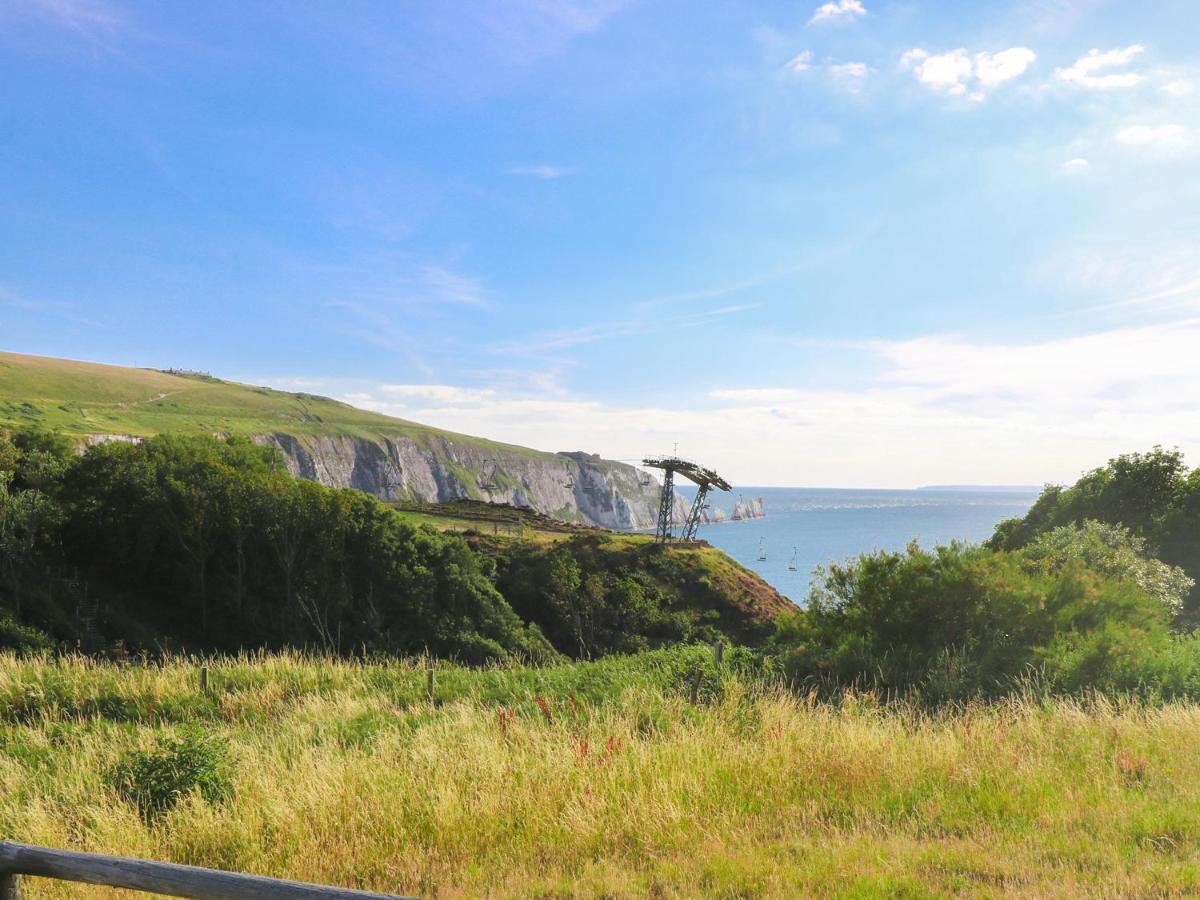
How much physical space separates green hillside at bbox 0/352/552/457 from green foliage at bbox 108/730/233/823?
4335 inches

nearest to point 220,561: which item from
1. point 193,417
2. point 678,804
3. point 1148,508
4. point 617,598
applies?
point 617,598

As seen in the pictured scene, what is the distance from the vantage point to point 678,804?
19.5 ft

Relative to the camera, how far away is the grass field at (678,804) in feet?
16.0

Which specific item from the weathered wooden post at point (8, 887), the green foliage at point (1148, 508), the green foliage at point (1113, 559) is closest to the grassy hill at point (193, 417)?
the green foliage at point (1148, 508)

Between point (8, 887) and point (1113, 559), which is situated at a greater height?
point (1113, 559)

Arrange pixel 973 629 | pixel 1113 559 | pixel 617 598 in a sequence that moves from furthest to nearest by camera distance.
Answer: pixel 617 598 → pixel 1113 559 → pixel 973 629

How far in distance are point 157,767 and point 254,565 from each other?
36587 mm

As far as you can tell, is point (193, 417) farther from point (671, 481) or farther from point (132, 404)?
point (671, 481)

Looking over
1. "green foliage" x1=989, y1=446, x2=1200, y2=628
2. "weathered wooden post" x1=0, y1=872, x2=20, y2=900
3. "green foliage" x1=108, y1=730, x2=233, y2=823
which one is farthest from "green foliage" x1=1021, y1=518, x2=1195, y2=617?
"weathered wooden post" x1=0, y1=872, x2=20, y2=900

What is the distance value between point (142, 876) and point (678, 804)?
3975 millimetres

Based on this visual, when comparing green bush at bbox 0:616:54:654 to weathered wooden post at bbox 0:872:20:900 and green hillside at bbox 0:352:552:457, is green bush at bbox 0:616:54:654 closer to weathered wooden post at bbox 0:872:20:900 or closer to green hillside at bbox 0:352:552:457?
weathered wooden post at bbox 0:872:20:900

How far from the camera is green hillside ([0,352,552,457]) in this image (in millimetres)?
113062

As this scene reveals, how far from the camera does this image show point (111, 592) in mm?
36375

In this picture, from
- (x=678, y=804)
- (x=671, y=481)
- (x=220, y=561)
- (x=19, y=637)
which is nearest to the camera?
(x=678, y=804)
